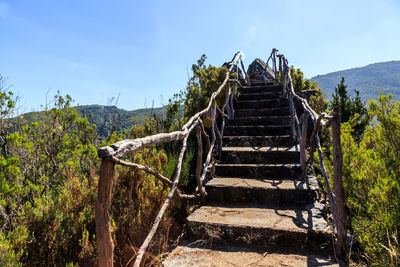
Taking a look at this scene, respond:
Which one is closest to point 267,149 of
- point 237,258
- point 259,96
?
point 237,258

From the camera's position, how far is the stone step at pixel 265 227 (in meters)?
2.38

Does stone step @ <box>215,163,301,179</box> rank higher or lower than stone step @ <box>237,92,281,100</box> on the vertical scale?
lower

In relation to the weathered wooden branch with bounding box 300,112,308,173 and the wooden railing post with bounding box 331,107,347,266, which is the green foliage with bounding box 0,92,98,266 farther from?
the weathered wooden branch with bounding box 300,112,308,173

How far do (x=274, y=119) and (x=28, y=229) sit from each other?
473 cm

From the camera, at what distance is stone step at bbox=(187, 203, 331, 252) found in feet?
7.79

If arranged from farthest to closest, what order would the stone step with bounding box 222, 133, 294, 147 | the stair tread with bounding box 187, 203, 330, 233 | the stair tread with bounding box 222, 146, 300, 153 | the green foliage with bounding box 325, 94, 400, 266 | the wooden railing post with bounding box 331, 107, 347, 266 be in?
the stone step with bounding box 222, 133, 294, 147, the stair tread with bounding box 222, 146, 300, 153, the stair tread with bounding box 187, 203, 330, 233, the wooden railing post with bounding box 331, 107, 347, 266, the green foliage with bounding box 325, 94, 400, 266

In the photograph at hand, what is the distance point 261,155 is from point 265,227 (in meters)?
1.82

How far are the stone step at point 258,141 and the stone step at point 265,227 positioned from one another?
1.71m

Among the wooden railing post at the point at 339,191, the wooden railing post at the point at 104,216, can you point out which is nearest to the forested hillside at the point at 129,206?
the wooden railing post at the point at 339,191

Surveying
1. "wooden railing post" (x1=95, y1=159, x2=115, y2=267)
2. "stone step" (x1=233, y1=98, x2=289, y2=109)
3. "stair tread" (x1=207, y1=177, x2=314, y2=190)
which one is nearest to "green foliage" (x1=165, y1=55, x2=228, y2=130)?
"stone step" (x1=233, y1=98, x2=289, y2=109)

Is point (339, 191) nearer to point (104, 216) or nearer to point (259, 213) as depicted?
point (259, 213)

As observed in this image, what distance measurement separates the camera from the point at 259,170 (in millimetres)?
3861

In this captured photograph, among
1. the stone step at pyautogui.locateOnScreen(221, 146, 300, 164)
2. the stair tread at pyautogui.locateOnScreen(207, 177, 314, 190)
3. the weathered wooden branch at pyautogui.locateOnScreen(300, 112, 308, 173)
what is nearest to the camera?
the stair tread at pyautogui.locateOnScreen(207, 177, 314, 190)

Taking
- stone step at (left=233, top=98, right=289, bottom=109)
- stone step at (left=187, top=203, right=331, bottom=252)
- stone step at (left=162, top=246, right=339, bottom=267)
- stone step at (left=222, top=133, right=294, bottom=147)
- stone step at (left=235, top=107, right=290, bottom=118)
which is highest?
stone step at (left=233, top=98, right=289, bottom=109)
